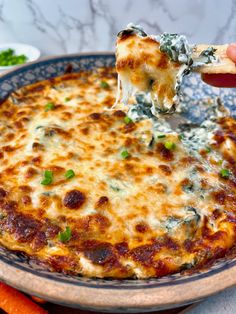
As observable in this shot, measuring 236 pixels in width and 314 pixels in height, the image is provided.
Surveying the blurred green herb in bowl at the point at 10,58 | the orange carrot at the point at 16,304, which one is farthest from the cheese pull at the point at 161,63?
the blurred green herb in bowl at the point at 10,58

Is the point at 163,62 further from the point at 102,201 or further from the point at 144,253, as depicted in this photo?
the point at 144,253

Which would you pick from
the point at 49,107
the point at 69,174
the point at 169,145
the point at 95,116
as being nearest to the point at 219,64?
the point at 169,145

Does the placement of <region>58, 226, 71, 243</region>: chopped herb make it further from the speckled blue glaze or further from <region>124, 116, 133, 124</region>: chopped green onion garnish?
the speckled blue glaze

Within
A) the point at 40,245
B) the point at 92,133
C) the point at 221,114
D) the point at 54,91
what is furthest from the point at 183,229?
the point at 54,91

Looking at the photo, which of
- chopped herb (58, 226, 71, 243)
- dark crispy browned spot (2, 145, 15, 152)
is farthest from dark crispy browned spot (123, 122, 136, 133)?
chopped herb (58, 226, 71, 243)

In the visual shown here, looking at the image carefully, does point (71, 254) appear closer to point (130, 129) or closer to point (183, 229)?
point (183, 229)
